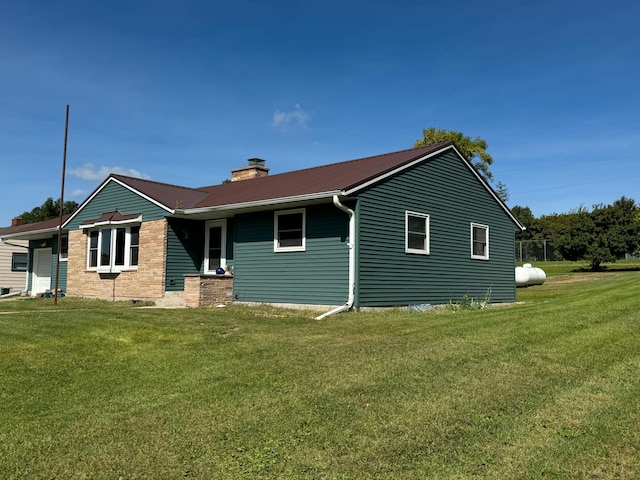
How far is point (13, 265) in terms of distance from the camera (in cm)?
2864

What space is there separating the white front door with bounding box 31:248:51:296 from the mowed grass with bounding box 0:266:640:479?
17149 mm

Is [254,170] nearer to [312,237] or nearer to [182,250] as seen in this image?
[182,250]

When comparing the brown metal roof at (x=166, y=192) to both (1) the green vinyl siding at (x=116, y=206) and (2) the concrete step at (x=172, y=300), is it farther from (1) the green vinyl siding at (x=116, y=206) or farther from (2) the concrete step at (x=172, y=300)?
(2) the concrete step at (x=172, y=300)

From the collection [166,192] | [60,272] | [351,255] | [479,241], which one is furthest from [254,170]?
[351,255]

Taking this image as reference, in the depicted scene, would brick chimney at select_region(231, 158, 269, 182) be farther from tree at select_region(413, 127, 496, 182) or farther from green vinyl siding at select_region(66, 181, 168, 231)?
tree at select_region(413, 127, 496, 182)

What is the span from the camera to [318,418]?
443 cm

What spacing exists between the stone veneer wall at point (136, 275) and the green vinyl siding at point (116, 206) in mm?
355

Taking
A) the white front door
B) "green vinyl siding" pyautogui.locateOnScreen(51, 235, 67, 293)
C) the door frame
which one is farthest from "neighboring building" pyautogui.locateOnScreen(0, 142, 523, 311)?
the door frame

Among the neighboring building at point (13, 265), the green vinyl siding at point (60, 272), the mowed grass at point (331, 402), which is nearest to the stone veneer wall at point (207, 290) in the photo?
the mowed grass at point (331, 402)

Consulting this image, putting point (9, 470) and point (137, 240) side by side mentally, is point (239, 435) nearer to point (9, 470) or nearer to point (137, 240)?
point (9, 470)

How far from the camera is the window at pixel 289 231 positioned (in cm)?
1340

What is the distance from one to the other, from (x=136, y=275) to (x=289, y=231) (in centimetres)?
606

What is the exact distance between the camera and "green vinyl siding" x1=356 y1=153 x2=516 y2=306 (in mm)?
12688

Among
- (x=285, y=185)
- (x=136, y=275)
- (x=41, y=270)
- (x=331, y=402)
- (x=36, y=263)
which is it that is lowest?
(x=331, y=402)
